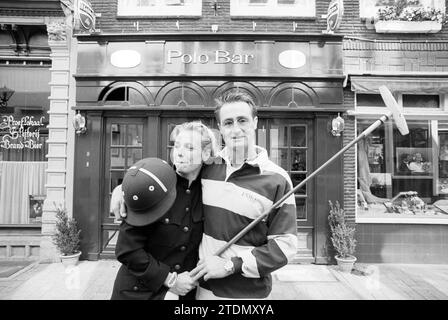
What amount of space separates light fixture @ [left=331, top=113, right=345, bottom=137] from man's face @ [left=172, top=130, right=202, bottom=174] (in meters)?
4.32

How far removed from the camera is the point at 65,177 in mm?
5734

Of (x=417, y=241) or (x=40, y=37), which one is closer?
(x=417, y=241)

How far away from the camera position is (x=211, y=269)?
1736 millimetres

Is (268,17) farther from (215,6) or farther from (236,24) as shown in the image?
(215,6)

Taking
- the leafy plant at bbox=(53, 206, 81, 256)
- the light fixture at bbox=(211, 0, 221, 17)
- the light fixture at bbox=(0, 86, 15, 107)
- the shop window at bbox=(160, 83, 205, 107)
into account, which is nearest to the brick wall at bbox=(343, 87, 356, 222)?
the shop window at bbox=(160, 83, 205, 107)

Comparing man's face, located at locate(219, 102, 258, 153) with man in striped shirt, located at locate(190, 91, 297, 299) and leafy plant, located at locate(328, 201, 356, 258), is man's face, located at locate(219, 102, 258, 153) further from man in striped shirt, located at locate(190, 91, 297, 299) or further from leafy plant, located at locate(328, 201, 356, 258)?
leafy plant, located at locate(328, 201, 356, 258)

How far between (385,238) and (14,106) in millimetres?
8245

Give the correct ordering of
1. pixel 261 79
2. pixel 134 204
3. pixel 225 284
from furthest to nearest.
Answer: pixel 261 79 < pixel 225 284 < pixel 134 204

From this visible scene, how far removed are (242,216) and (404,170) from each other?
572cm

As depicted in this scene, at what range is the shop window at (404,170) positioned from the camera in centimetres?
600

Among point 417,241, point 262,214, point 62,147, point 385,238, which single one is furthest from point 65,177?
point 417,241

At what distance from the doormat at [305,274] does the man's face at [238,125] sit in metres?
3.80

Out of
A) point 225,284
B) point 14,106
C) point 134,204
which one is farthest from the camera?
point 14,106
